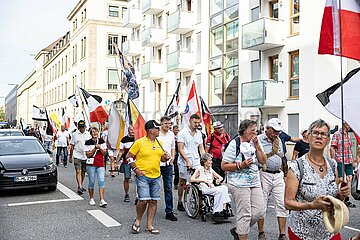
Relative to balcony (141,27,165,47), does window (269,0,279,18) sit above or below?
below

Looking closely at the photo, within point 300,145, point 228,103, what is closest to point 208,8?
point 228,103

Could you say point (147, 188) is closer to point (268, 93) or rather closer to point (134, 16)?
point (268, 93)

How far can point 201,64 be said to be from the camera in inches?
1210

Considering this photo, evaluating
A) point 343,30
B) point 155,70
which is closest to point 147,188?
point 343,30

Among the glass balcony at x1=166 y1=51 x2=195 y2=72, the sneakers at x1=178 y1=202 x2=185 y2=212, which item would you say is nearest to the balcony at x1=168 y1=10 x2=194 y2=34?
Result: the glass balcony at x1=166 y1=51 x2=195 y2=72

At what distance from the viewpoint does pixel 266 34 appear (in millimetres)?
22062

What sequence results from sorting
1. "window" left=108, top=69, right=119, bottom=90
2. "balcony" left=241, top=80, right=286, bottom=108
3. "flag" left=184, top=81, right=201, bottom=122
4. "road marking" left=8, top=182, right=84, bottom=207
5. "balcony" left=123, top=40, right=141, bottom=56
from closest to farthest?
"road marking" left=8, top=182, right=84, bottom=207
"flag" left=184, top=81, right=201, bottom=122
"balcony" left=241, top=80, right=286, bottom=108
"balcony" left=123, top=40, right=141, bottom=56
"window" left=108, top=69, right=119, bottom=90

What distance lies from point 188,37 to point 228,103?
787cm

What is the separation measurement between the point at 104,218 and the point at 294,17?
1679cm

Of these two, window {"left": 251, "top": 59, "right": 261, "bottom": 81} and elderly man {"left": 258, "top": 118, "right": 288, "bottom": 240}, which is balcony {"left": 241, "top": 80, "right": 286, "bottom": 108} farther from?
elderly man {"left": 258, "top": 118, "right": 288, "bottom": 240}

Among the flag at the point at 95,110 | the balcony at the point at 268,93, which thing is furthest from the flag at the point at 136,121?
the balcony at the point at 268,93

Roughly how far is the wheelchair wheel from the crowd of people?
157 mm

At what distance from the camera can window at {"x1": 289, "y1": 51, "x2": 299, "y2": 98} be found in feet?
71.1

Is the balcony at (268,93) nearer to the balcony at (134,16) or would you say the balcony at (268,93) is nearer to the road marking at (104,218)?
the road marking at (104,218)
